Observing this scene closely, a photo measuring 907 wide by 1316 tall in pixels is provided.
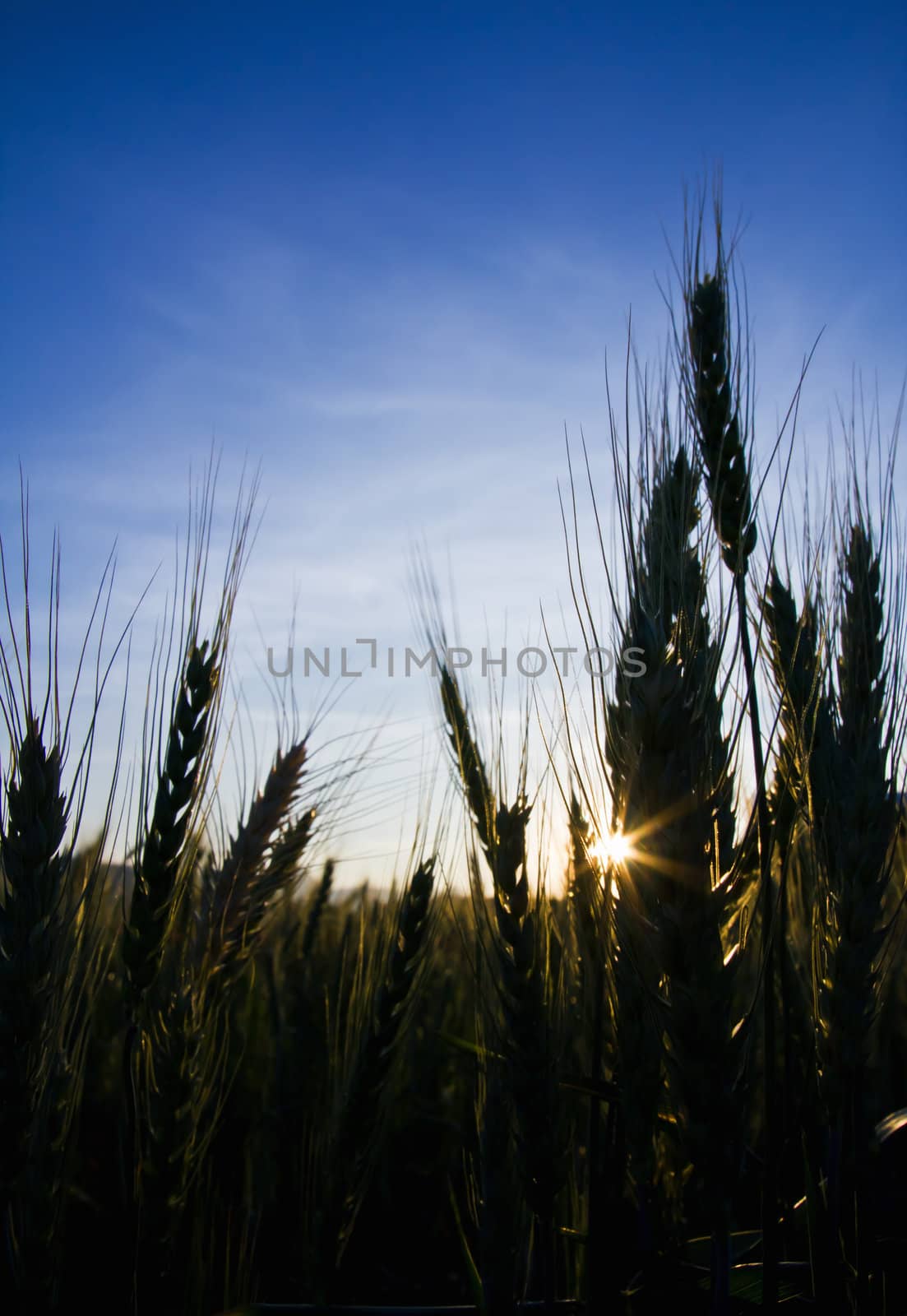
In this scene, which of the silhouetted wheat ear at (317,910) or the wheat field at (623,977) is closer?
the wheat field at (623,977)

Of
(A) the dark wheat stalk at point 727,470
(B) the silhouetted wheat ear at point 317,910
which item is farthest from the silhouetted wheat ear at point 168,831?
(B) the silhouetted wheat ear at point 317,910

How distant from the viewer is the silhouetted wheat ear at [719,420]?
2049 mm

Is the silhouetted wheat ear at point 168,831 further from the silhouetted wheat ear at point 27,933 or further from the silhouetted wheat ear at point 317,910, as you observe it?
the silhouetted wheat ear at point 317,910

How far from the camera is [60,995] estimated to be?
184 cm

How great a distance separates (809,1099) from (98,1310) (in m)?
2.22

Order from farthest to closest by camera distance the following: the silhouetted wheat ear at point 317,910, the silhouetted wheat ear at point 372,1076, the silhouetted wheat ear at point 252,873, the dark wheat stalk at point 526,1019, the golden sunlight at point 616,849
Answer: the silhouetted wheat ear at point 317,910, the silhouetted wheat ear at point 252,873, the silhouetted wheat ear at point 372,1076, the dark wheat stalk at point 526,1019, the golden sunlight at point 616,849

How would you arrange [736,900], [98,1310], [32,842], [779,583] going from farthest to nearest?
[98,1310] < [779,583] < [32,842] < [736,900]

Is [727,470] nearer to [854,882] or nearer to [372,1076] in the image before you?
[854,882]

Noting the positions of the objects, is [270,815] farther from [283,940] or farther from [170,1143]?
[283,940]

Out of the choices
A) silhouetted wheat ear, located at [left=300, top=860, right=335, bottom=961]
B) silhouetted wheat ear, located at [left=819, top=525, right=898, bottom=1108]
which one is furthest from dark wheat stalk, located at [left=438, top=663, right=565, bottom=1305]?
silhouetted wheat ear, located at [left=300, top=860, right=335, bottom=961]

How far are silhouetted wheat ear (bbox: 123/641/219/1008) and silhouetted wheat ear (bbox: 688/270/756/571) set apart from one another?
1.52 m

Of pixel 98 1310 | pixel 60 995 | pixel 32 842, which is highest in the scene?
pixel 32 842

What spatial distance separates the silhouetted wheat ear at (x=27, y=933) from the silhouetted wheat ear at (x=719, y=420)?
178 cm

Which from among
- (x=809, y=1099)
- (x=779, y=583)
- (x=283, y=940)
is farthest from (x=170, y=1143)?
(x=283, y=940)
